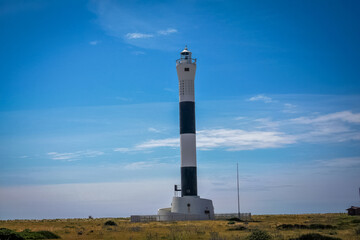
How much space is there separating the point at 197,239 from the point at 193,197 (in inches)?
1273

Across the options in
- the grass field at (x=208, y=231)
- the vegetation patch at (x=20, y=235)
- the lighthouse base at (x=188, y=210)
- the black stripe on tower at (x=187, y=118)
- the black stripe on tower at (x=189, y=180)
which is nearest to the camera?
the vegetation patch at (x=20, y=235)

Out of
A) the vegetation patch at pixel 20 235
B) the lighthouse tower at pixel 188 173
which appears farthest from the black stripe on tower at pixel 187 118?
the vegetation patch at pixel 20 235

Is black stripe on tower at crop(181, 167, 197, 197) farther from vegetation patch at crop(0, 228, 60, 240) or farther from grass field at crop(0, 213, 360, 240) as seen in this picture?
vegetation patch at crop(0, 228, 60, 240)

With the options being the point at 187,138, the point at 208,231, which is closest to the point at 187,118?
the point at 187,138

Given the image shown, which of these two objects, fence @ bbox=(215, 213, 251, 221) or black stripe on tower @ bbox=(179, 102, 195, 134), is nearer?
black stripe on tower @ bbox=(179, 102, 195, 134)

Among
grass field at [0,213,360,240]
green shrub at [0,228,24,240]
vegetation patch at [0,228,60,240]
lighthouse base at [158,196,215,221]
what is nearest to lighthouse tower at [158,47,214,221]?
lighthouse base at [158,196,215,221]

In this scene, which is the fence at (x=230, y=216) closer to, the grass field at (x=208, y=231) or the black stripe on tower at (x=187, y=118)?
the black stripe on tower at (x=187, y=118)

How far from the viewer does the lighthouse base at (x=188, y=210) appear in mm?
65812

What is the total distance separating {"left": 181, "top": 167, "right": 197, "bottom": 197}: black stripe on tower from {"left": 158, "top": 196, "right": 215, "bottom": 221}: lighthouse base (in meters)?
0.94

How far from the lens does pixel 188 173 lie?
66562mm

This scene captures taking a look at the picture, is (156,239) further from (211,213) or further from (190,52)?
(190,52)

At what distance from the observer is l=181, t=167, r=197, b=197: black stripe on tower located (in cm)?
6650

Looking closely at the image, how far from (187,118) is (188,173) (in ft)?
28.5

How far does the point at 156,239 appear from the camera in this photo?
34031mm
